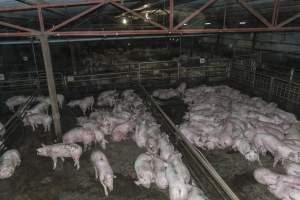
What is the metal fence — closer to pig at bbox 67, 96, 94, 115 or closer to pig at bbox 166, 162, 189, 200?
pig at bbox 166, 162, 189, 200

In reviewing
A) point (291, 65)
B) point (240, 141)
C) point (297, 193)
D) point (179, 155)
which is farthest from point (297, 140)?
point (291, 65)

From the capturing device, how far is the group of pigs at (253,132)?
18.1 ft

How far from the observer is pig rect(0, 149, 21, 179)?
5.88 m

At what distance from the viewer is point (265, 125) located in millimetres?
7457

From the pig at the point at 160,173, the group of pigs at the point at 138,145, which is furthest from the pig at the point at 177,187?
the pig at the point at 160,173

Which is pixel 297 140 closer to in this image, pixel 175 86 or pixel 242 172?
pixel 242 172

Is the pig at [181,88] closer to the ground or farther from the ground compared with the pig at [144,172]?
farther from the ground

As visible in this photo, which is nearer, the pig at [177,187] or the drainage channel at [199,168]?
the drainage channel at [199,168]

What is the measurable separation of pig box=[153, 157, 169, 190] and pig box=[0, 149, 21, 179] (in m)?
3.42

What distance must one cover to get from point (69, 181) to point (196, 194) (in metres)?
2.98

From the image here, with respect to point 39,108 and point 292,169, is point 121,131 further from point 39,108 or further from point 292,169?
point 292,169

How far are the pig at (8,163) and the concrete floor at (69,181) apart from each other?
135mm

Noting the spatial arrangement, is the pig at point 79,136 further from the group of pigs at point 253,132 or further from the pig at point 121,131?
the group of pigs at point 253,132

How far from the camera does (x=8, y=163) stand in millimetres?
6023
